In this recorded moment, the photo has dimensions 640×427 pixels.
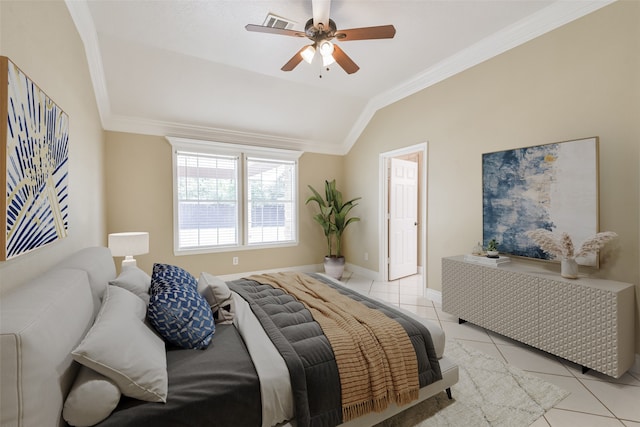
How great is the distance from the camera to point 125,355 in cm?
102

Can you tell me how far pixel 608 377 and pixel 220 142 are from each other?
16.2 ft

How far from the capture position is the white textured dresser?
1.86 m

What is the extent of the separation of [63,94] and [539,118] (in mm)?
3917

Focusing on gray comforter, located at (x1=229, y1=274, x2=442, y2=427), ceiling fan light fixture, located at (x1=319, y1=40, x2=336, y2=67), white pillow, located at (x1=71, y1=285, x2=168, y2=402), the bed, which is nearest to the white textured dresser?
the bed

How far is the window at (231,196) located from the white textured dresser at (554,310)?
10.1 feet

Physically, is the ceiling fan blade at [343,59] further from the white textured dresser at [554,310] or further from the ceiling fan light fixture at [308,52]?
the white textured dresser at [554,310]

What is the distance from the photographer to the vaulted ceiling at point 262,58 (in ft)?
7.72

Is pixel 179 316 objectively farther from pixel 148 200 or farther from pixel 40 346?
pixel 148 200

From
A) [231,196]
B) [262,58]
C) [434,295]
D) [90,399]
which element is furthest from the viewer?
[231,196]

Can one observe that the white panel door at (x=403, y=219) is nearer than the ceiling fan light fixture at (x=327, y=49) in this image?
No

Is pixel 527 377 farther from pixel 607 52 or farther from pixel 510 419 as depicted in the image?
pixel 607 52

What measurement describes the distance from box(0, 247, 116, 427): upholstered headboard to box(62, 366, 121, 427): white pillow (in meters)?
0.03

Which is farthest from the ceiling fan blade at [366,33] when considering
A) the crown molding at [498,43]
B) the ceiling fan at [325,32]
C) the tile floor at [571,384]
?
the tile floor at [571,384]

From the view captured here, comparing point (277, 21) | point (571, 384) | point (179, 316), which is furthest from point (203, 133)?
point (571, 384)
